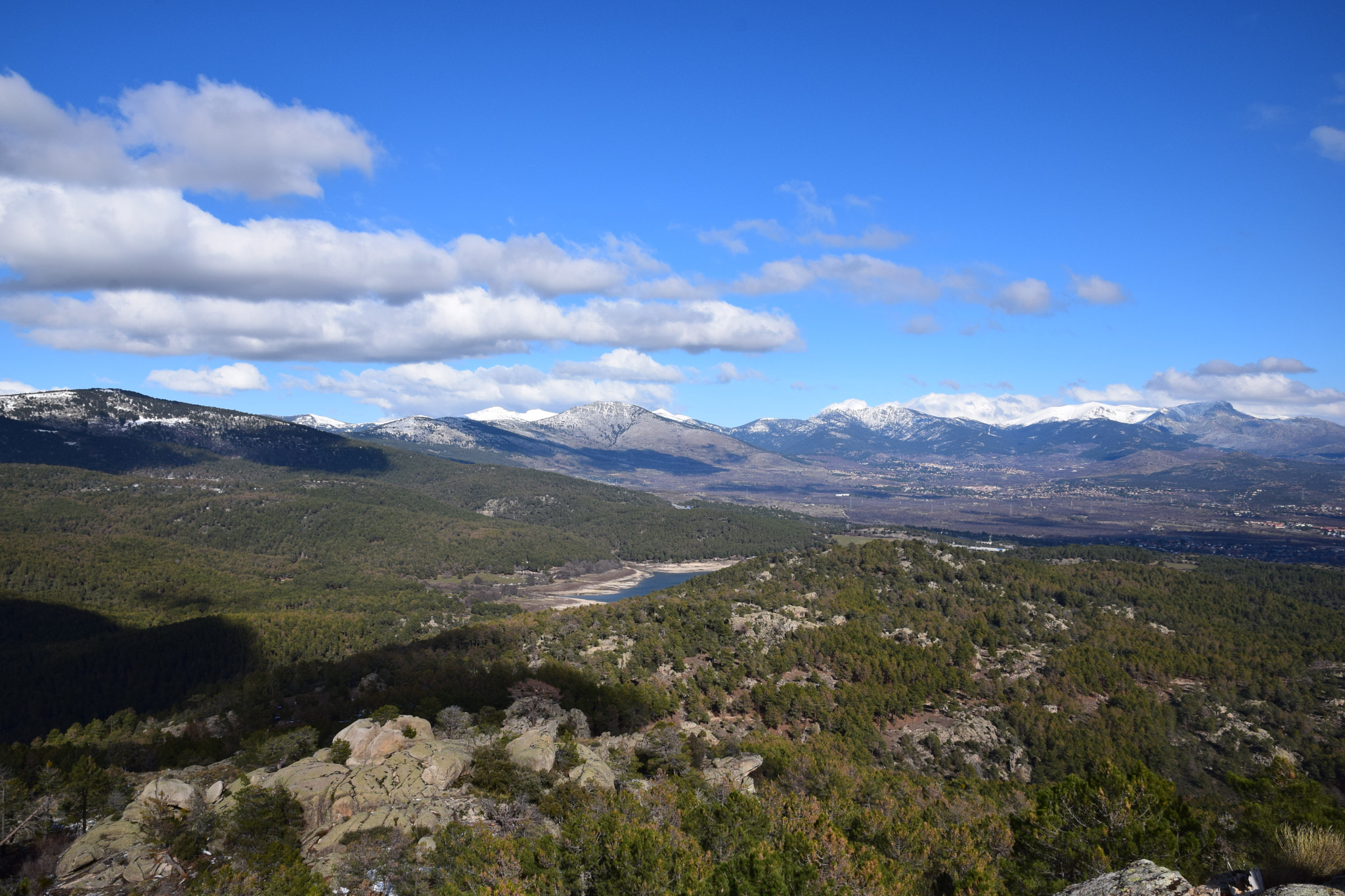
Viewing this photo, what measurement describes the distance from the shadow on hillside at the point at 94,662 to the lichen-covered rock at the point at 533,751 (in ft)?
296

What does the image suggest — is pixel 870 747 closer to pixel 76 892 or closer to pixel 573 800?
pixel 573 800

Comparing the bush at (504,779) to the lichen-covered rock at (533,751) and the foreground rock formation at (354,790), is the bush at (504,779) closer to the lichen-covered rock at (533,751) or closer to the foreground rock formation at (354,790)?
the foreground rock formation at (354,790)

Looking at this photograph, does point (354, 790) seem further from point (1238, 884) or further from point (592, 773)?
point (1238, 884)

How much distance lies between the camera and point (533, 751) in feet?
153

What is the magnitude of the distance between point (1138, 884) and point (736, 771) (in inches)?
1401

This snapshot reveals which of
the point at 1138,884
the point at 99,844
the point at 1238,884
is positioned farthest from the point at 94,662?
the point at 1238,884

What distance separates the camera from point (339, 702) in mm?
79188

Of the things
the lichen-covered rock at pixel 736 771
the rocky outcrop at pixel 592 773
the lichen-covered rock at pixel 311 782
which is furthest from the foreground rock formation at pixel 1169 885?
the lichen-covered rock at pixel 311 782

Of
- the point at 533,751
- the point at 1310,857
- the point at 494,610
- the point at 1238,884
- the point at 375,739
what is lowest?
the point at 494,610

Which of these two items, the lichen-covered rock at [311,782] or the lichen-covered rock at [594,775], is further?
the lichen-covered rock at [594,775]

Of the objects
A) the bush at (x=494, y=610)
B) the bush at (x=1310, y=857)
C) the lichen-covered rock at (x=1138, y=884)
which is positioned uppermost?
the bush at (x=1310, y=857)

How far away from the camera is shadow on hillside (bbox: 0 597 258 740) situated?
360 ft

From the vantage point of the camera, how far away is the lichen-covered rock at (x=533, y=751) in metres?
45.3

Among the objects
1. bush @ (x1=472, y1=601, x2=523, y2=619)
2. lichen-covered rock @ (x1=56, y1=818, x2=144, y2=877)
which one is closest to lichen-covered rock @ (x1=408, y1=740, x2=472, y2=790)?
lichen-covered rock @ (x1=56, y1=818, x2=144, y2=877)
